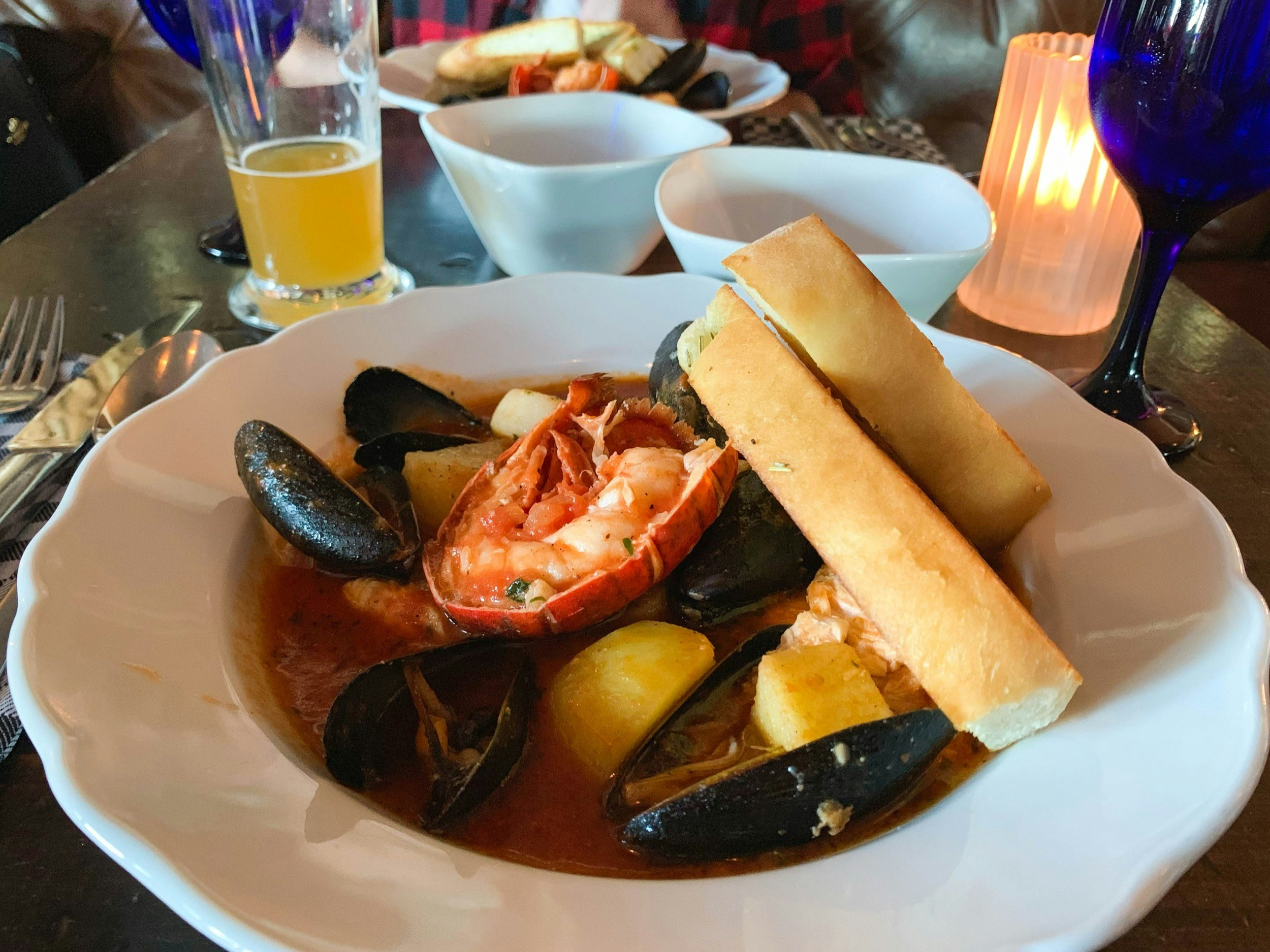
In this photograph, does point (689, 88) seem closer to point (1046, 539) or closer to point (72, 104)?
point (1046, 539)

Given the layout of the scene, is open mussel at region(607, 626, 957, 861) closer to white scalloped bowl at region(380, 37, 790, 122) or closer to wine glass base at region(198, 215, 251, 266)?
wine glass base at region(198, 215, 251, 266)

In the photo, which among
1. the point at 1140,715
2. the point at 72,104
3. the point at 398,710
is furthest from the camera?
the point at 72,104

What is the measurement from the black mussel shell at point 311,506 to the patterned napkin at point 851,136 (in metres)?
2.24

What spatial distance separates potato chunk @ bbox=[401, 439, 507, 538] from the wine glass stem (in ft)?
4.53

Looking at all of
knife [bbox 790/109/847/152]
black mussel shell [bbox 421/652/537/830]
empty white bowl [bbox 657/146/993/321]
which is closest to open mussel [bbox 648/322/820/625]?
black mussel shell [bbox 421/652/537/830]

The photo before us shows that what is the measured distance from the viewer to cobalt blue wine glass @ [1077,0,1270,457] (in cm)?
136

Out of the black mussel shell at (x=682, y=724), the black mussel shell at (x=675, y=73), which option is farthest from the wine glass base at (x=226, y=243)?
the black mussel shell at (x=682, y=724)

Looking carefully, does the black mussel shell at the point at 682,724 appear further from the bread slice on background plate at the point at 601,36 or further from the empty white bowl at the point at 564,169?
the bread slice on background plate at the point at 601,36

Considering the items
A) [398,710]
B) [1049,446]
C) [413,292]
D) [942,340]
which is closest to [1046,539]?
[1049,446]

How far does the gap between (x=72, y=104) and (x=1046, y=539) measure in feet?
18.3

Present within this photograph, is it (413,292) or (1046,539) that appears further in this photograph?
(413,292)

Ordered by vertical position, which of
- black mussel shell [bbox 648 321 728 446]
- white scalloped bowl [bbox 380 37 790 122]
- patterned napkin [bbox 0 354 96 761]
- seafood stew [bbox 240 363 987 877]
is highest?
white scalloped bowl [bbox 380 37 790 122]

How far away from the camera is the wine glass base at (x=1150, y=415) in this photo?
5.89ft

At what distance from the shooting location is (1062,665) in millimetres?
982
